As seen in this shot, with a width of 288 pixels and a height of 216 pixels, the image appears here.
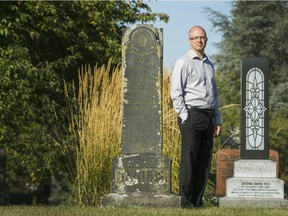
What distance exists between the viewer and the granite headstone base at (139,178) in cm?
972

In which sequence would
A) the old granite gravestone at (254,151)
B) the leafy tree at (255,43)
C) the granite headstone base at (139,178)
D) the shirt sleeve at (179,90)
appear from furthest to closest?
the leafy tree at (255,43)
the old granite gravestone at (254,151)
the granite headstone base at (139,178)
the shirt sleeve at (179,90)

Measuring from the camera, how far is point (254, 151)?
12.0m

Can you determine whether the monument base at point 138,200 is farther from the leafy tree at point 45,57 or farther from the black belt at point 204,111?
the leafy tree at point 45,57

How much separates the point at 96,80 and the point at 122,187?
214cm

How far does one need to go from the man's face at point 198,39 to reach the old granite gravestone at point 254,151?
9.30ft

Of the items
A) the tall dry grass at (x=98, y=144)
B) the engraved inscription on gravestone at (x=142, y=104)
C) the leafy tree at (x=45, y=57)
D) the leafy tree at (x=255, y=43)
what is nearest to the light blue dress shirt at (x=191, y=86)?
the engraved inscription on gravestone at (x=142, y=104)

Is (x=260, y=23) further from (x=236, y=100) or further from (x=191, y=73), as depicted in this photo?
(x=191, y=73)

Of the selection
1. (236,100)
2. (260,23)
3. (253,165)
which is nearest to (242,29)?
(260,23)

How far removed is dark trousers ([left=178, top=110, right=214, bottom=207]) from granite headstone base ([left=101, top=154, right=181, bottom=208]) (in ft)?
1.89

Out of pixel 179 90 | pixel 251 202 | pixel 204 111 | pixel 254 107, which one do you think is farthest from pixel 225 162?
pixel 179 90

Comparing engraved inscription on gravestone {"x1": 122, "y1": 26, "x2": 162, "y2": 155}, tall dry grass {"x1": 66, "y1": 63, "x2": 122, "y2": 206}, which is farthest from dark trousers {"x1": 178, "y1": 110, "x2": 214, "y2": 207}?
tall dry grass {"x1": 66, "y1": 63, "x2": 122, "y2": 206}

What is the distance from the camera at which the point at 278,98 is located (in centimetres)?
3634

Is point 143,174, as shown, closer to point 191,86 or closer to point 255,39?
point 191,86

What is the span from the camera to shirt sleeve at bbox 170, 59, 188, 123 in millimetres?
8805
